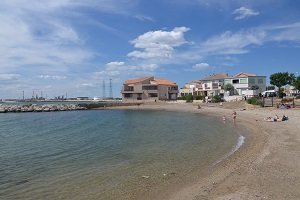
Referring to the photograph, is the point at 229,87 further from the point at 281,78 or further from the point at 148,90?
the point at 148,90

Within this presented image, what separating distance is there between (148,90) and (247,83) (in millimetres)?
32192

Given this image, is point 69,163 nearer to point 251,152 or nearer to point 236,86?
point 251,152

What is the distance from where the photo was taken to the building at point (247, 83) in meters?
92.2

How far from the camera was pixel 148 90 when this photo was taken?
110m

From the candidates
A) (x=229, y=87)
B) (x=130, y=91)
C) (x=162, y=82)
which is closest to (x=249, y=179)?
(x=229, y=87)

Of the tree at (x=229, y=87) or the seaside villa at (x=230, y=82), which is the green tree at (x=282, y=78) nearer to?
the seaside villa at (x=230, y=82)

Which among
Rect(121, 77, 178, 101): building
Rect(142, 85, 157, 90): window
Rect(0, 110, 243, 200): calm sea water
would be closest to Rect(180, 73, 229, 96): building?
Rect(121, 77, 178, 101): building

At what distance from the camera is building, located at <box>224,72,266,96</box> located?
303ft

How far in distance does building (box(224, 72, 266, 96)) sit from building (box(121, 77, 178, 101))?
2326 cm

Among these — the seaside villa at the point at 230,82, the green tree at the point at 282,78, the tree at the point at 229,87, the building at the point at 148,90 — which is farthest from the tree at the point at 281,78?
the building at the point at 148,90

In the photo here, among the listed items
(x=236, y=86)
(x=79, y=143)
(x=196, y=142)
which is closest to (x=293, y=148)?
(x=196, y=142)

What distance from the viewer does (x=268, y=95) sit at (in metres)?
82.0

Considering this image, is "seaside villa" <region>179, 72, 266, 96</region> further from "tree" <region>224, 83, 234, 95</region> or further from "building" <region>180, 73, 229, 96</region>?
"tree" <region>224, 83, 234, 95</region>

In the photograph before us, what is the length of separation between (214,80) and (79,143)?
80798 millimetres
